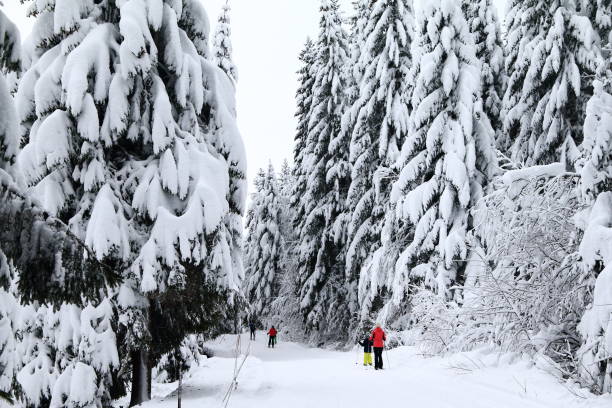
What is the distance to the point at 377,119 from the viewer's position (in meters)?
25.2

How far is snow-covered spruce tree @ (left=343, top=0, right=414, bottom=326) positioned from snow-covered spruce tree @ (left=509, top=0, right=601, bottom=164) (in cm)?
532

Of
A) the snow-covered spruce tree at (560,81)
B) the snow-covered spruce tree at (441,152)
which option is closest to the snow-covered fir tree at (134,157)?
the snow-covered spruce tree at (441,152)

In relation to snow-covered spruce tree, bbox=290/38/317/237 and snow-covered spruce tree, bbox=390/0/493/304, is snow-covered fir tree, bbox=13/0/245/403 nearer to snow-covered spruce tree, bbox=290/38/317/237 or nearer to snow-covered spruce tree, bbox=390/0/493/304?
snow-covered spruce tree, bbox=390/0/493/304

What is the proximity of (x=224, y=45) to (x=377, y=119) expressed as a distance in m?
8.76

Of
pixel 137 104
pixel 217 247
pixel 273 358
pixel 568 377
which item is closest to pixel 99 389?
pixel 217 247

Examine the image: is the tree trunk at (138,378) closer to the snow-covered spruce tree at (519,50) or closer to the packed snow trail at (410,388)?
the packed snow trail at (410,388)

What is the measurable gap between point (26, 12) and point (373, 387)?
10137mm

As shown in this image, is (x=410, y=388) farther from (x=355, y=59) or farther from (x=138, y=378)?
(x=355, y=59)

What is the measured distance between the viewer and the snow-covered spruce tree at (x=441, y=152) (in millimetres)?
17391

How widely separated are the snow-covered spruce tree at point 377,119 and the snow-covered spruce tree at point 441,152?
3.19 meters

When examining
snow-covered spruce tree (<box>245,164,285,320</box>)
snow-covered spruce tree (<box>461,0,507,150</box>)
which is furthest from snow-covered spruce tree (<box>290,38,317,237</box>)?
snow-covered spruce tree (<box>461,0,507,150</box>)

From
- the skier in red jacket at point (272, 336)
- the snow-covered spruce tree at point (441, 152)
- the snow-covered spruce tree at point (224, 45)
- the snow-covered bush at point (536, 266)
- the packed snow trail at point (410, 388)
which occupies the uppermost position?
the snow-covered spruce tree at point (224, 45)

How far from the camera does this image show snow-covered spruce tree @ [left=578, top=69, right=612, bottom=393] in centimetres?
772

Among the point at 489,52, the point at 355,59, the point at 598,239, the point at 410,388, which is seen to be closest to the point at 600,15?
the point at 489,52
